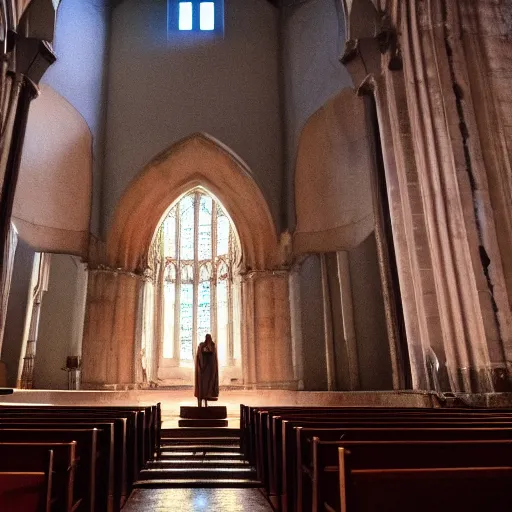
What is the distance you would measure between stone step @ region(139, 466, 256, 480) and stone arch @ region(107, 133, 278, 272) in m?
11.0

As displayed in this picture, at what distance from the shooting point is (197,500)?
337 centimetres

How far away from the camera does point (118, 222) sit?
14867 millimetres

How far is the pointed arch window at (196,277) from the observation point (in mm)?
19078

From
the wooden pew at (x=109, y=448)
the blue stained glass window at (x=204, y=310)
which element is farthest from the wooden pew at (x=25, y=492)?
the blue stained glass window at (x=204, y=310)

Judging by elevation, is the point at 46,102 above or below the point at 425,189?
above

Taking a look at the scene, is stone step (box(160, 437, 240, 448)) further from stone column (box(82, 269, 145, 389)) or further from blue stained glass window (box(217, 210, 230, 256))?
blue stained glass window (box(217, 210, 230, 256))

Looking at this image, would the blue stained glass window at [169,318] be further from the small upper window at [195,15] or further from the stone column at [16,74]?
the stone column at [16,74]

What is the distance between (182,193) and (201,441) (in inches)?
423

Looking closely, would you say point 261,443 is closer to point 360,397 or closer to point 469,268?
point 469,268

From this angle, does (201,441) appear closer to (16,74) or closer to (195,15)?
(16,74)

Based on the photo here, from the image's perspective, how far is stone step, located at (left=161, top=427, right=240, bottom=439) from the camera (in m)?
7.10

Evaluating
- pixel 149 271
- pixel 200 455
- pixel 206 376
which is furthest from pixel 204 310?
pixel 200 455

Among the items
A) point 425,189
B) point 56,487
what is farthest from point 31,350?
point 56,487

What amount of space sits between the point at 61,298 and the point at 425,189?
12727 mm
